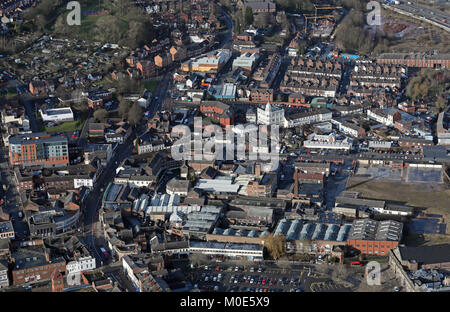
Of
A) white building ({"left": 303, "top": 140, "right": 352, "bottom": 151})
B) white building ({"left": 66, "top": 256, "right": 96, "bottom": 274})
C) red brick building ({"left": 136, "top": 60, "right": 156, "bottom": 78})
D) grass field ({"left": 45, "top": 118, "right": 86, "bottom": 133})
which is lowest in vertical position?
white building ({"left": 66, "top": 256, "right": 96, "bottom": 274})

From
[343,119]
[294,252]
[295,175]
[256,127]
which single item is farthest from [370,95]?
[294,252]

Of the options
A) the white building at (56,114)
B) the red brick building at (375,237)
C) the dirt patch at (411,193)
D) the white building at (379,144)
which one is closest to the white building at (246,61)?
the white building at (56,114)

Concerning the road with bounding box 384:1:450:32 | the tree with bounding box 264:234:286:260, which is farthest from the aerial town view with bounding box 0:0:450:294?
the road with bounding box 384:1:450:32

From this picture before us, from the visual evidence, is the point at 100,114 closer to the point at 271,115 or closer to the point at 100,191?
the point at 100,191

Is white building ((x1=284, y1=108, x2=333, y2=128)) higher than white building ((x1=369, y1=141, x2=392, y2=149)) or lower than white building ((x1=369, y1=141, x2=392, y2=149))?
higher

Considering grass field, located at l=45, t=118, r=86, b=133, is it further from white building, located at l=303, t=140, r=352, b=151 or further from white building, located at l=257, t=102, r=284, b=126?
white building, located at l=303, t=140, r=352, b=151

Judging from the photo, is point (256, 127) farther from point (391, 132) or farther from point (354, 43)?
point (354, 43)

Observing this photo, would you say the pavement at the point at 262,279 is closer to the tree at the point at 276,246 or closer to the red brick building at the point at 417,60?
the tree at the point at 276,246
